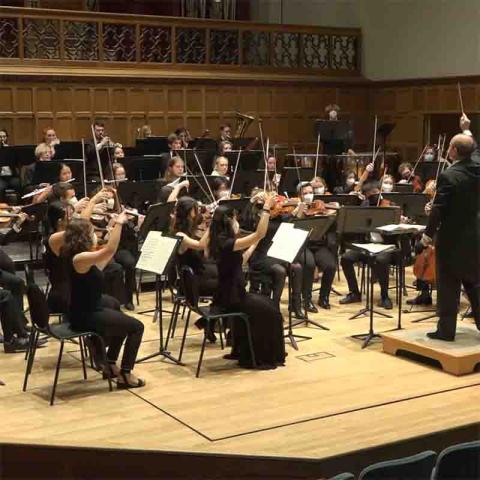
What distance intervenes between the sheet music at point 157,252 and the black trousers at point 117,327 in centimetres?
53

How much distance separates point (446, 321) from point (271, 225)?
2.16 m

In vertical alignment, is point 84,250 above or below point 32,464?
above

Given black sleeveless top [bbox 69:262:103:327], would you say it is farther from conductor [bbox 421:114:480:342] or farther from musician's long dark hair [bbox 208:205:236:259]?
conductor [bbox 421:114:480:342]

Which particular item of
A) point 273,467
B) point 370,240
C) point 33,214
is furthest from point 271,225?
point 273,467

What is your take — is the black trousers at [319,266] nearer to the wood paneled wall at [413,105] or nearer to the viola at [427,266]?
the viola at [427,266]

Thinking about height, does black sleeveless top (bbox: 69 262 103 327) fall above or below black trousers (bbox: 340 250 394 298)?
above

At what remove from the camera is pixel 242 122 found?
15492 mm

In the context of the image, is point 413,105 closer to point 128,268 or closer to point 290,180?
point 290,180

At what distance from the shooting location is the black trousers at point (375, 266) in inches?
323

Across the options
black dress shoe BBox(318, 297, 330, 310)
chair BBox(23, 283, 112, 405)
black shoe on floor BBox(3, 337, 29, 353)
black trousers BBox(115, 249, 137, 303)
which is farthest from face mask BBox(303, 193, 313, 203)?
chair BBox(23, 283, 112, 405)

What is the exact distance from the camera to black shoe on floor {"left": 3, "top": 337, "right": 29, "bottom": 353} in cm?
684

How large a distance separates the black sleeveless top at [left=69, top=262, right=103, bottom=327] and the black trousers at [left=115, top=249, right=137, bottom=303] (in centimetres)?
229

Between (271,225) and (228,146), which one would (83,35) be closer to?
(228,146)

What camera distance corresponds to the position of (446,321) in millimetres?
6520
